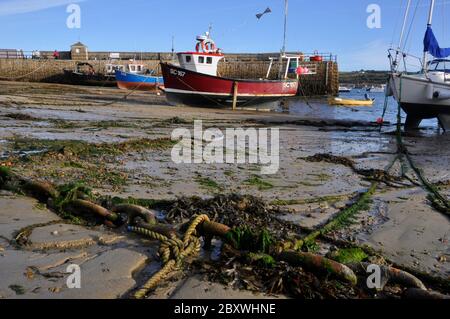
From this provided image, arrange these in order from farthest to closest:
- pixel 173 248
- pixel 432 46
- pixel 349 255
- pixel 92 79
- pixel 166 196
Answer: pixel 92 79 → pixel 432 46 → pixel 166 196 → pixel 349 255 → pixel 173 248

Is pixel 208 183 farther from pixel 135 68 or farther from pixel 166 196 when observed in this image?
pixel 135 68

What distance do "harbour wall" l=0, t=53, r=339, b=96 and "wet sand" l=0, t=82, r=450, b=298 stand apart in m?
34.6

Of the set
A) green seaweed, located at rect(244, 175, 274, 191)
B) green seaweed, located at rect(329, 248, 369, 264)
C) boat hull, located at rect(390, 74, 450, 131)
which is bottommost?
green seaweed, located at rect(244, 175, 274, 191)

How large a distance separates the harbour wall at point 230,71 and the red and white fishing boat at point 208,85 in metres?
18.6

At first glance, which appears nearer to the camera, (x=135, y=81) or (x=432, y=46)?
(x=432, y=46)

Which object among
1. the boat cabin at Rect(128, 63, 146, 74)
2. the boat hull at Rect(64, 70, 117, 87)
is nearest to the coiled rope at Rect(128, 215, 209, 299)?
the boat cabin at Rect(128, 63, 146, 74)

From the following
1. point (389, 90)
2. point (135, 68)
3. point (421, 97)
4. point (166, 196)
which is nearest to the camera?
point (166, 196)

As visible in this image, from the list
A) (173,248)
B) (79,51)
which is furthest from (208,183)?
(79,51)

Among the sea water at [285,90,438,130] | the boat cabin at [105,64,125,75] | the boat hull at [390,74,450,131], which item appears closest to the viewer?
the boat hull at [390,74,450,131]

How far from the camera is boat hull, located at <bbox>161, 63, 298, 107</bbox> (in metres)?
23.1

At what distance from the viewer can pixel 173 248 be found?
3.52 metres

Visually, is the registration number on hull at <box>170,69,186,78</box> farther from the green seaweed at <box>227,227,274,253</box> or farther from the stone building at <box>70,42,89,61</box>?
the stone building at <box>70,42,89,61</box>

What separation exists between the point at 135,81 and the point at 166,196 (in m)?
37.7

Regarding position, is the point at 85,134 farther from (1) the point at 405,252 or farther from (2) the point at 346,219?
(1) the point at 405,252
